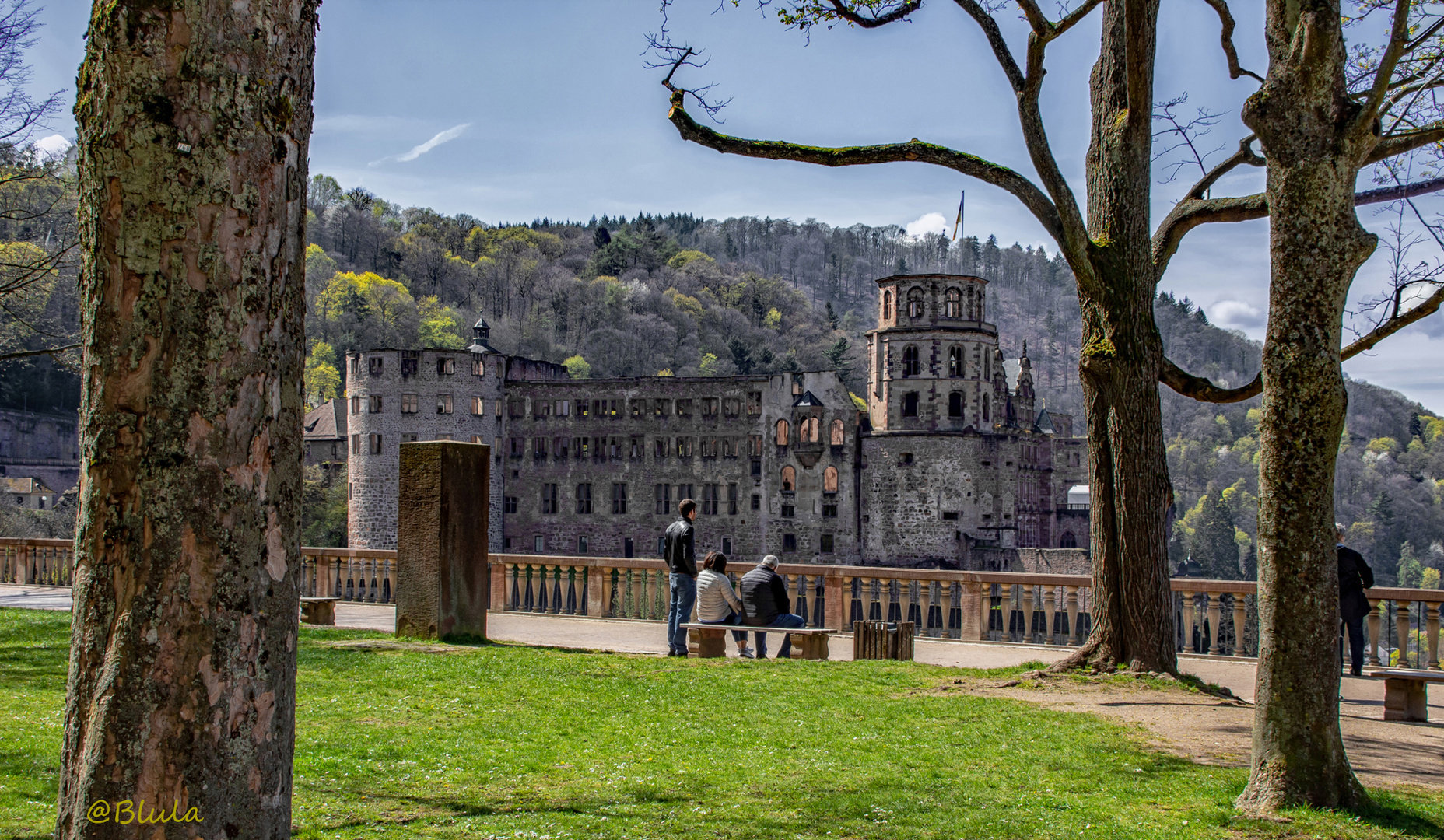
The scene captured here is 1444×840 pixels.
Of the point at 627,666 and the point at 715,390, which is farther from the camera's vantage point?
the point at 715,390

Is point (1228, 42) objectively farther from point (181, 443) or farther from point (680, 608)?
point (181, 443)

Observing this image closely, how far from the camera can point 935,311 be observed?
220ft

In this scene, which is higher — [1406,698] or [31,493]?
[31,493]

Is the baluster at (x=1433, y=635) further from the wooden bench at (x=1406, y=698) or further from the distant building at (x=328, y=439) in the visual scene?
the distant building at (x=328, y=439)

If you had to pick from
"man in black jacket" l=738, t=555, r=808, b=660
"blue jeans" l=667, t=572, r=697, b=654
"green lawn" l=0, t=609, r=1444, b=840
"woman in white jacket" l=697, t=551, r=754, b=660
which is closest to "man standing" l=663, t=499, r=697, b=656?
"blue jeans" l=667, t=572, r=697, b=654

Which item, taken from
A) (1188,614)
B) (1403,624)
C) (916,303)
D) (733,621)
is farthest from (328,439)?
(1403,624)

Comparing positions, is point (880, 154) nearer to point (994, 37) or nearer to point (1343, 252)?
point (994, 37)

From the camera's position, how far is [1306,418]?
6438 mm

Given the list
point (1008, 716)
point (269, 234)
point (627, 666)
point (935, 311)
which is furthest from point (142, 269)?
point (935, 311)

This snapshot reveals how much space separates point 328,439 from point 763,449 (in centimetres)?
2773

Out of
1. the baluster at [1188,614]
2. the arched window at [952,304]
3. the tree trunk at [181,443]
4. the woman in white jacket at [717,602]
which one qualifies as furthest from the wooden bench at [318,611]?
the arched window at [952,304]

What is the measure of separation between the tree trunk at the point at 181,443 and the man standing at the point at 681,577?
999 cm

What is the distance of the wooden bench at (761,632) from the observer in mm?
12531

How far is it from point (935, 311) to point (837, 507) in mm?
12339
